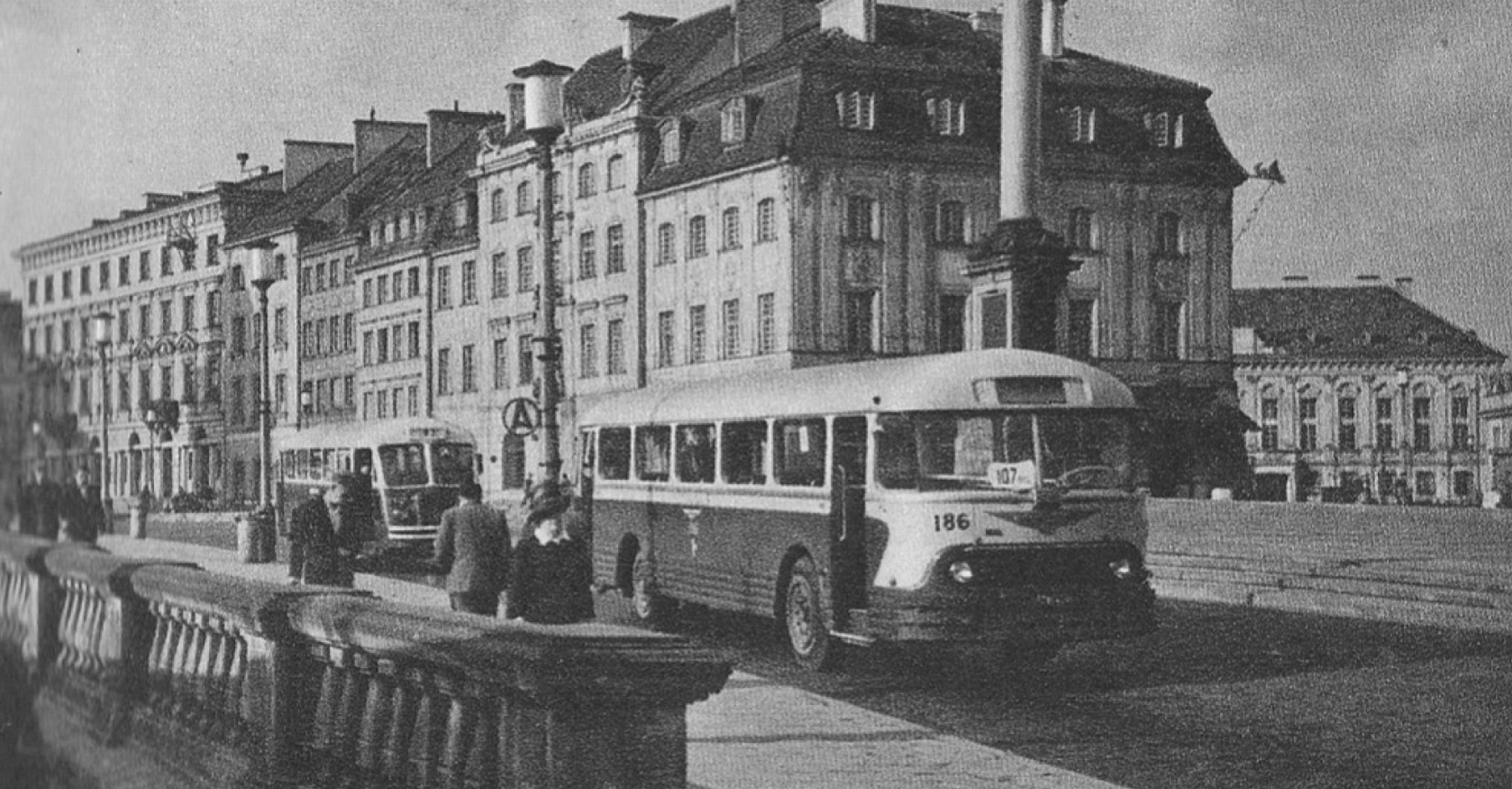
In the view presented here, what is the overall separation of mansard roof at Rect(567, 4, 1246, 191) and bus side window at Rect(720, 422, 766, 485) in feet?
49.9

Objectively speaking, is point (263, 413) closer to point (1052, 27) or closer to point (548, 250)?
point (548, 250)

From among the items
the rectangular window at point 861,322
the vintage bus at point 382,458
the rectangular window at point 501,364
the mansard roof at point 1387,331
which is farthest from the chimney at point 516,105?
the rectangular window at point 861,322

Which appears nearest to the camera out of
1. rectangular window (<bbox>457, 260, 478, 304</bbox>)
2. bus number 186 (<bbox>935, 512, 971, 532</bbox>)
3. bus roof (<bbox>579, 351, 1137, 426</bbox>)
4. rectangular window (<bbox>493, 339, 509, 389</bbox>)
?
bus number 186 (<bbox>935, 512, 971, 532</bbox>)

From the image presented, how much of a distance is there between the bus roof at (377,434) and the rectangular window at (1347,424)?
6200 mm

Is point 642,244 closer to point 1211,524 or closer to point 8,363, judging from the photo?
point 1211,524

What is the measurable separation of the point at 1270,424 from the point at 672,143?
19735 mm

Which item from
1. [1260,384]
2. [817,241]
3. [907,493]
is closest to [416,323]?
[907,493]

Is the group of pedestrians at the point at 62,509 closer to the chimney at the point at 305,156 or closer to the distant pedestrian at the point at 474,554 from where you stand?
the chimney at the point at 305,156

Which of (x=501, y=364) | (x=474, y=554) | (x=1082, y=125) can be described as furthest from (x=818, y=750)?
(x=1082, y=125)

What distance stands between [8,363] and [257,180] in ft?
12.5

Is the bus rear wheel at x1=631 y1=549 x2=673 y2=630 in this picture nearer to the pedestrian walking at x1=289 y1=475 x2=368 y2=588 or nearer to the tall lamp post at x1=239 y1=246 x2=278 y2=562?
the pedestrian walking at x1=289 y1=475 x2=368 y2=588

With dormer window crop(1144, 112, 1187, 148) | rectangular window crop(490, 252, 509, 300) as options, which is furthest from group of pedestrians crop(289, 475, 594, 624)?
dormer window crop(1144, 112, 1187, 148)

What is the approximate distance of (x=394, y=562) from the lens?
21453mm

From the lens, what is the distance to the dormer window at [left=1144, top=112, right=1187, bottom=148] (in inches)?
742
